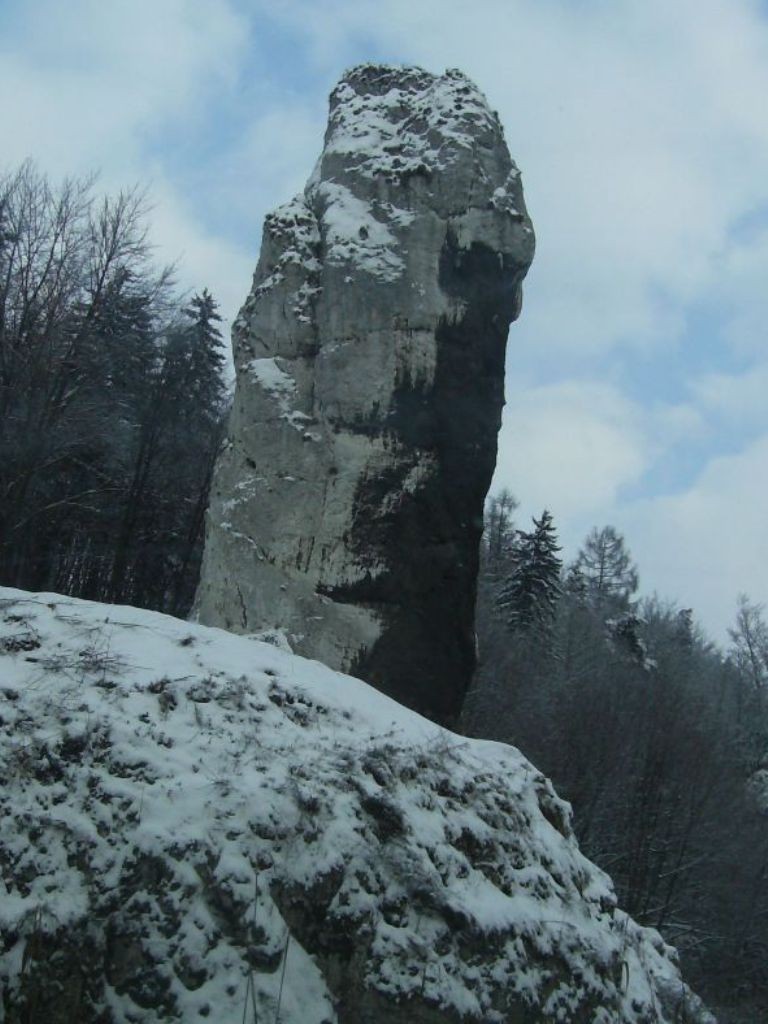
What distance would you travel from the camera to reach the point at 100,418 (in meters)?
18.1

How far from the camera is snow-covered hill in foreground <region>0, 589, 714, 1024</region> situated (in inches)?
137

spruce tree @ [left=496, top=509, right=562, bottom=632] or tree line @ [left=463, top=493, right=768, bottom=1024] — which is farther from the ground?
spruce tree @ [left=496, top=509, right=562, bottom=632]

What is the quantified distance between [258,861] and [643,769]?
70.1 feet

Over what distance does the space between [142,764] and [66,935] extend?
799 mm

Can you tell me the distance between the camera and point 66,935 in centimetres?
341

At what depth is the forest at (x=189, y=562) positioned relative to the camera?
709 inches

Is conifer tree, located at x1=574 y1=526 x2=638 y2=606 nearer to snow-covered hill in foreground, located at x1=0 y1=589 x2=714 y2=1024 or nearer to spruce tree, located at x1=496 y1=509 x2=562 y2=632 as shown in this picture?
spruce tree, located at x1=496 y1=509 x2=562 y2=632

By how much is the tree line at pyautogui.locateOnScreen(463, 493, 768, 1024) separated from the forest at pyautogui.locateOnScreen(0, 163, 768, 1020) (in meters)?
0.06

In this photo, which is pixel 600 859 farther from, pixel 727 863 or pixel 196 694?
pixel 196 694

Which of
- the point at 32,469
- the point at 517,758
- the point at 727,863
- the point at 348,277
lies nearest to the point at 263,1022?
the point at 517,758

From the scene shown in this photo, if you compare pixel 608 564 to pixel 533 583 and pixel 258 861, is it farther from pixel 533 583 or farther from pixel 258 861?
pixel 258 861

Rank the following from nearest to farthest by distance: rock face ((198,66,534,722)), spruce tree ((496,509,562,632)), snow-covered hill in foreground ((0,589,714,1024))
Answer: snow-covered hill in foreground ((0,589,714,1024))
rock face ((198,66,534,722))
spruce tree ((496,509,562,632))

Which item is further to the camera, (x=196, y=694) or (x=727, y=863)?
(x=727, y=863)

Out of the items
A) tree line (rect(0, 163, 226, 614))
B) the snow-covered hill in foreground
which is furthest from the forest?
the snow-covered hill in foreground
